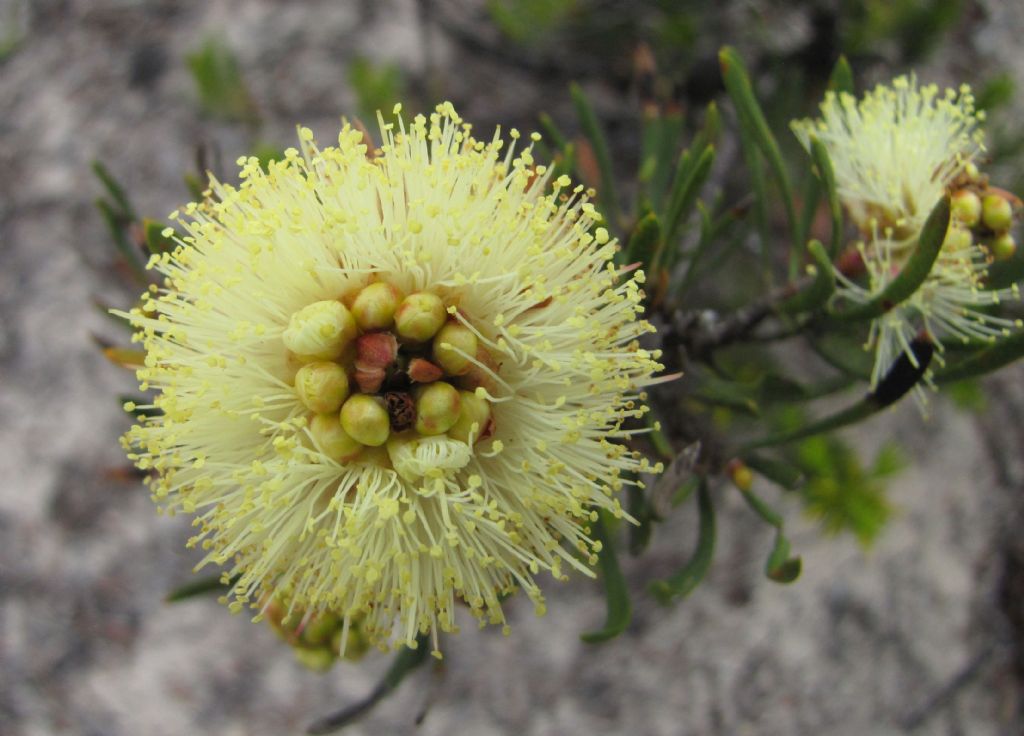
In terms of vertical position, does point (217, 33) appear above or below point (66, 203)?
above

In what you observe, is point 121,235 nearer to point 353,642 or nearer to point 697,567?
point 353,642

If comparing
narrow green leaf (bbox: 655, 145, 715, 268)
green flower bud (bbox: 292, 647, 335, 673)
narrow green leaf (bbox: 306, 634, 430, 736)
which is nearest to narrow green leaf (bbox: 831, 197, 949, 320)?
narrow green leaf (bbox: 655, 145, 715, 268)

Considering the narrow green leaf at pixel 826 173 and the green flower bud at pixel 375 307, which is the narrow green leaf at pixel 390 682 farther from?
the narrow green leaf at pixel 826 173

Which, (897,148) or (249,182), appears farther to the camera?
(897,148)

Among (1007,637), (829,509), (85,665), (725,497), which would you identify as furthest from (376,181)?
(1007,637)

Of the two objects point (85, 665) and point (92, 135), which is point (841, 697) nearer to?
point (85, 665)

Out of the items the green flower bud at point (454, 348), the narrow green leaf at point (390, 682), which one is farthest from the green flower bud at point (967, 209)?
the narrow green leaf at point (390, 682)

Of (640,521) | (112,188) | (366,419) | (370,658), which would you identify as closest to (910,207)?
(640,521)
